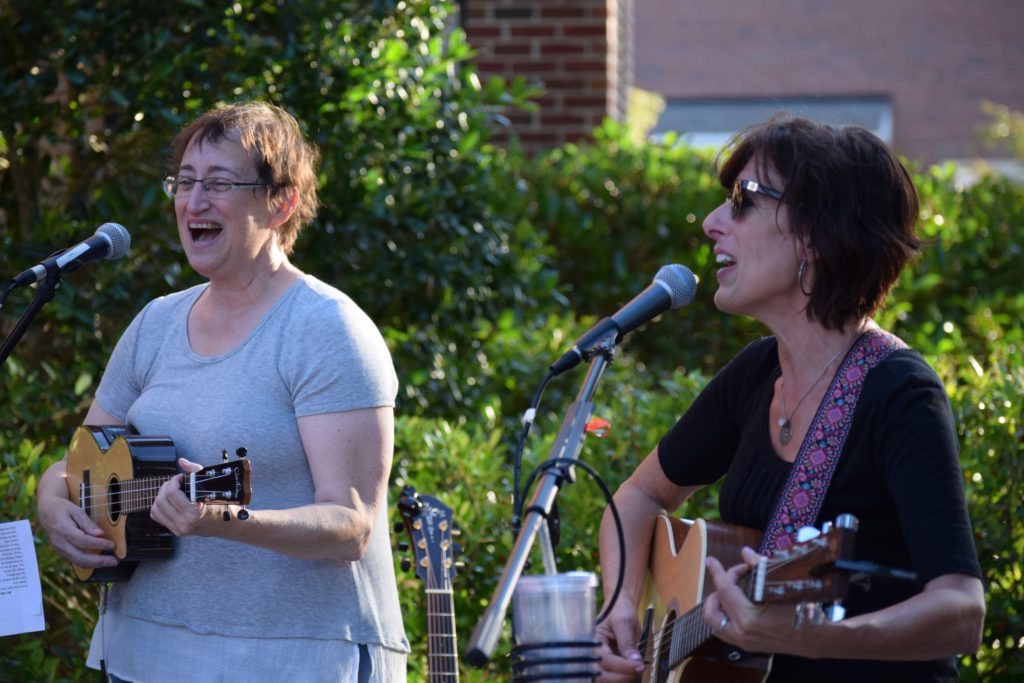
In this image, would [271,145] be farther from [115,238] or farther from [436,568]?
[436,568]

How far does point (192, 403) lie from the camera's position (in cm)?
308

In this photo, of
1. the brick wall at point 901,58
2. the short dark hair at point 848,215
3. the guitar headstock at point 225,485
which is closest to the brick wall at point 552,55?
the short dark hair at point 848,215

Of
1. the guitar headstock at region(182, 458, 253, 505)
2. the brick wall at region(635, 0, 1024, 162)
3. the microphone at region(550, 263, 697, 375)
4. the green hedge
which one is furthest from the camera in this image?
the brick wall at region(635, 0, 1024, 162)

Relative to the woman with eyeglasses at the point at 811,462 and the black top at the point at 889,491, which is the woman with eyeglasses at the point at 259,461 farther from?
the black top at the point at 889,491

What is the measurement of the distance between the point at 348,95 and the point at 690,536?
9.59 feet

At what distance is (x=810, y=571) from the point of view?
2240mm

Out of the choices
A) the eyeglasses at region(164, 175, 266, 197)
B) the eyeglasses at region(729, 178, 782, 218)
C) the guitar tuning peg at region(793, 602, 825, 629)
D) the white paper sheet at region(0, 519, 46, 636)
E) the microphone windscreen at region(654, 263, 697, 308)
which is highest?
the eyeglasses at region(164, 175, 266, 197)

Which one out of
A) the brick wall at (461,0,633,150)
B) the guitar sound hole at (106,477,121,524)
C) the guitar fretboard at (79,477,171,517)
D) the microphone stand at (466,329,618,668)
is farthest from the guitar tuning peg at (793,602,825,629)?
the brick wall at (461,0,633,150)

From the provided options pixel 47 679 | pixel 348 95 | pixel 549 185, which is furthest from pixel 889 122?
pixel 47 679

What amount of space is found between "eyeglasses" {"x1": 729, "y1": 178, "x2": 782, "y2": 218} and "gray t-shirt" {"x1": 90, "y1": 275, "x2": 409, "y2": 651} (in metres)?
0.86

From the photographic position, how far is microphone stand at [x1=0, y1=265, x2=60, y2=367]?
3.16 metres

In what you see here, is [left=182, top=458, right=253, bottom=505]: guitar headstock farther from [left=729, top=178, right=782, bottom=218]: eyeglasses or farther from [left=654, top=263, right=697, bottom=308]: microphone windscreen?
[left=729, top=178, right=782, bottom=218]: eyeglasses

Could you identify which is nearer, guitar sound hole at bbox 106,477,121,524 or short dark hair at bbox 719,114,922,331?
short dark hair at bbox 719,114,922,331

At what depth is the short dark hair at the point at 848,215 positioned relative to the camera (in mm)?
2812
